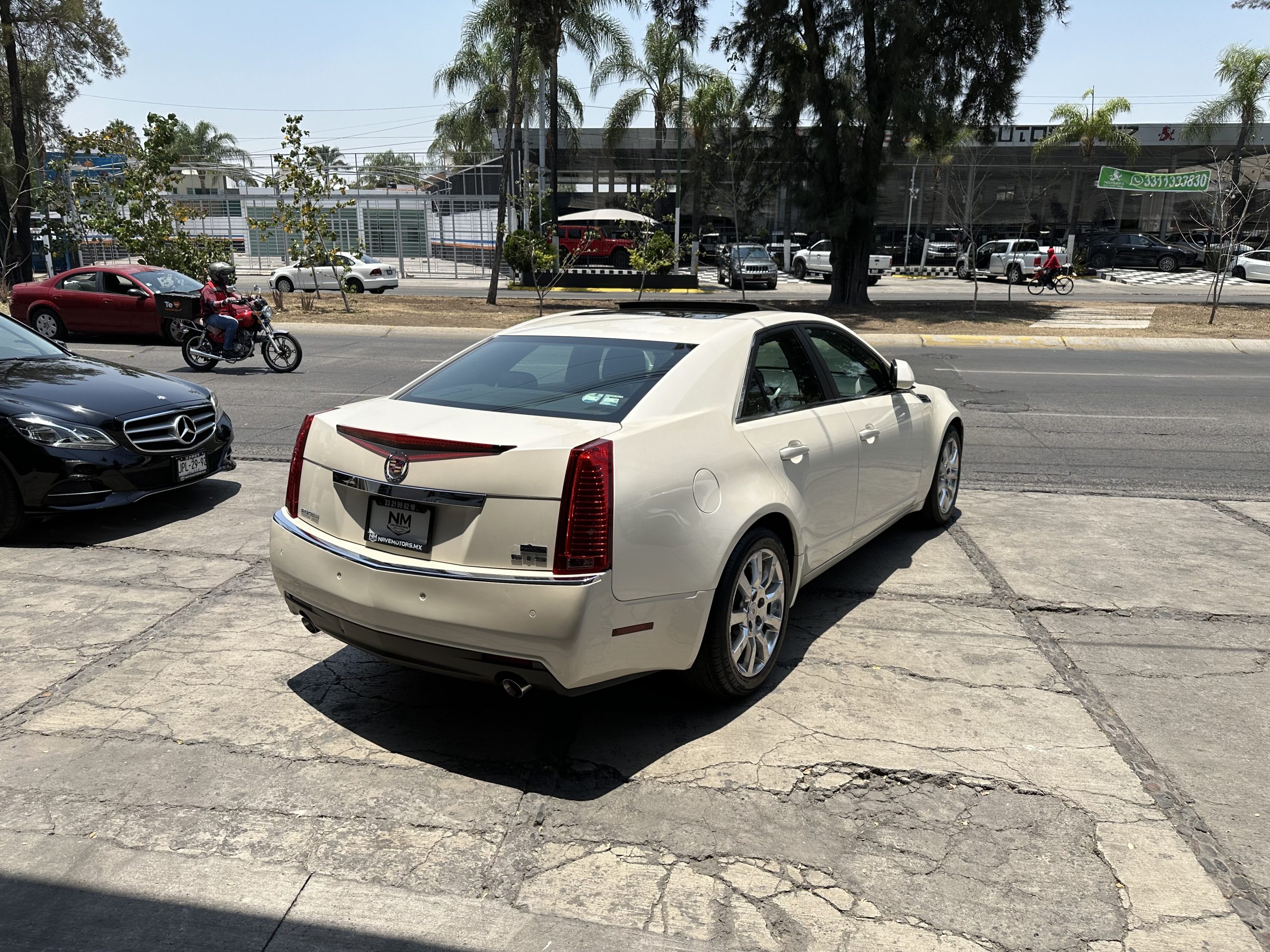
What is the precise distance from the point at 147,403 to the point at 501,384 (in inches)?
145

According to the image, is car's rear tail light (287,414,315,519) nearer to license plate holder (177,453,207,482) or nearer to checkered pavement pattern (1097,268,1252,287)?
license plate holder (177,453,207,482)

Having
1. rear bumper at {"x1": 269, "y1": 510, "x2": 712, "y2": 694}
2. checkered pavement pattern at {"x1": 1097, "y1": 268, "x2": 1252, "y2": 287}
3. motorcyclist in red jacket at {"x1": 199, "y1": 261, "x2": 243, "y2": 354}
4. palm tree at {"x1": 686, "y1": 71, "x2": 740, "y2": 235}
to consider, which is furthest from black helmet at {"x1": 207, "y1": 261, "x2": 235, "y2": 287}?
checkered pavement pattern at {"x1": 1097, "y1": 268, "x2": 1252, "y2": 287}

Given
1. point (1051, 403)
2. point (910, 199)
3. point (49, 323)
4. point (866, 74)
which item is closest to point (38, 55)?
point (49, 323)

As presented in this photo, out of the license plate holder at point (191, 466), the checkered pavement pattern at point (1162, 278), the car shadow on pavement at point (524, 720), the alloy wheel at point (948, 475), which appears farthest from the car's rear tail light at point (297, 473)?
the checkered pavement pattern at point (1162, 278)

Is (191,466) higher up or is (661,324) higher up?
(661,324)

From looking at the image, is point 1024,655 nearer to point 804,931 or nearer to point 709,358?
point 709,358

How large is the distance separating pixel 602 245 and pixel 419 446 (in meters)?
38.2

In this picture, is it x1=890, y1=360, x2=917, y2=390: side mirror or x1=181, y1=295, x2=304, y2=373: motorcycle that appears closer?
x1=890, y1=360, x2=917, y2=390: side mirror

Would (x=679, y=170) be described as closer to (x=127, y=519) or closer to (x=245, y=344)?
(x=245, y=344)

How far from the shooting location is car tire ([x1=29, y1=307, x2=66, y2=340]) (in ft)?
60.7

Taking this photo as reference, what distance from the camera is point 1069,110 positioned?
5231 centimetres

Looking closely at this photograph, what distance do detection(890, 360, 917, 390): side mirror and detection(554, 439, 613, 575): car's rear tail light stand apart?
300 centimetres

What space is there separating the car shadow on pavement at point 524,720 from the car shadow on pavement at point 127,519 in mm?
2521

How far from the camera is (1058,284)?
3734cm
